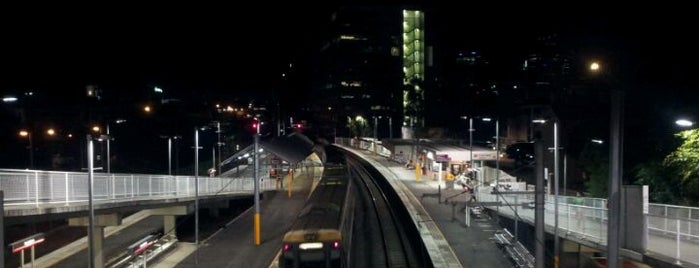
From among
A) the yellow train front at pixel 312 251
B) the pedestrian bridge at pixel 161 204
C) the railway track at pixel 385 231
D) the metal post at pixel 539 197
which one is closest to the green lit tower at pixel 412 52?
the railway track at pixel 385 231

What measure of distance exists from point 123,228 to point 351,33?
11023cm

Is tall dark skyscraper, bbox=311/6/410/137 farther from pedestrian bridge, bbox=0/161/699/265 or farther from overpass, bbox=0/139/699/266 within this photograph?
pedestrian bridge, bbox=0/161/699/265

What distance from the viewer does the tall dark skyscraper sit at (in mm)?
134750

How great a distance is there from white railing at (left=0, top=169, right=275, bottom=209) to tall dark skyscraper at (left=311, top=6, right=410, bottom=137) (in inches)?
3994

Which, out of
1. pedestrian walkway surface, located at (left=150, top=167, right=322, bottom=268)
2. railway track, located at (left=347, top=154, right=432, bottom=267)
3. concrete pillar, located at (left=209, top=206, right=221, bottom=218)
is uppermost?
pedestrian walkway surface, located at (left=150, top=167, right=322, bottom=268)

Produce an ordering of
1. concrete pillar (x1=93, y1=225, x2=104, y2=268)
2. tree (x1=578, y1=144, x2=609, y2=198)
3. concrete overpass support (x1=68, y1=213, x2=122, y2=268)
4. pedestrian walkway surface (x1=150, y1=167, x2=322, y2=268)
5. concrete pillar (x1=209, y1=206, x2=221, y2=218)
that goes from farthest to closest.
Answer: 1. concrete pillar (x1=209, y1=206, x2=221, y2=218)
2. tree (x1=578, y1=144, x2=609, y2=198)
3. pedestrian walkway surface (x1=150, y1=167, x2=322, y2=268)
4. concrete pillar (x1=93, y1=225, x2=104, y2=268)
5. concrete overpass support (x1=68, y1=213, x2=122, y2=268)

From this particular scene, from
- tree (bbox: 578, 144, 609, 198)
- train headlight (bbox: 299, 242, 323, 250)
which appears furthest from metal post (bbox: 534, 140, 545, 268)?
tree (bbox: 578, 144, 609, 198)

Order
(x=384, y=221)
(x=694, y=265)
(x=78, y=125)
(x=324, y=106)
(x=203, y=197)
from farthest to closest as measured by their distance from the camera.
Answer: (x=324, y=106)
(x=78, y=125)
(x=384, y=221)
(x=203, y=197)
(x=694, y=265)

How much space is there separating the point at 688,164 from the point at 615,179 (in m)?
18.1

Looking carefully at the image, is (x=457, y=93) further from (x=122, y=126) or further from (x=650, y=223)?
(x=650, y=223)

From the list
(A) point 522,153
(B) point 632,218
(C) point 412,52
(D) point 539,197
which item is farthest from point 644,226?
(C) point 412,52

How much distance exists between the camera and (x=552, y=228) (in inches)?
955

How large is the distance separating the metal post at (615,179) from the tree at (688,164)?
1717cm

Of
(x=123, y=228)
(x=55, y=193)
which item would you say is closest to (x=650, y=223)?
(x=55, y=193)
